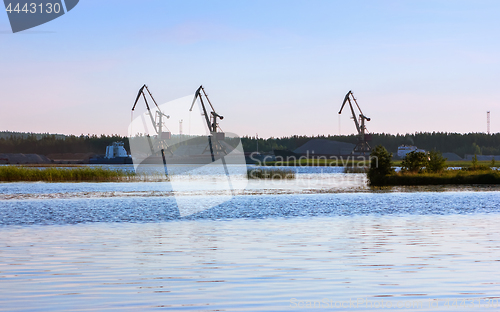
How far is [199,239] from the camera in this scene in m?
15.8

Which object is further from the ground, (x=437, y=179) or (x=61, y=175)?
(x=61, y=175)

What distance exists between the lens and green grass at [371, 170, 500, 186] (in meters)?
45.9

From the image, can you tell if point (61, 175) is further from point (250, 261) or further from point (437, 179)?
point (250, 261)

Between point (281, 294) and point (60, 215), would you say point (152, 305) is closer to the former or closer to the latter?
point (281, 294)

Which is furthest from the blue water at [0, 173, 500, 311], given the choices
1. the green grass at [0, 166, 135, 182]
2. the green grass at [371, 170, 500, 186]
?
the green grass at [0, 166, 135, 182]

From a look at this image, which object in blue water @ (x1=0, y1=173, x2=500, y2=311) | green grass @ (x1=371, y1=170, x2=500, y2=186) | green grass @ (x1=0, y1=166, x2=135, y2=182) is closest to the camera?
blue water @ (x1=0, y1=173, x2=500, y2=311)

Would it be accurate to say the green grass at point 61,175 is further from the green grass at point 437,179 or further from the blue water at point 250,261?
the blue water at point 250,261

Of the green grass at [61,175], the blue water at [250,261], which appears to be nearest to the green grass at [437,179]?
the blue water at [250,261]

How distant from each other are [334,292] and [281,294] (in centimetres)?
96

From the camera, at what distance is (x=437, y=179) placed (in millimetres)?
46406

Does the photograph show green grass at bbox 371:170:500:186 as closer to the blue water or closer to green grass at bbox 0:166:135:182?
the blue water

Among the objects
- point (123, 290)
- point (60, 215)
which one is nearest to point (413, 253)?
point (123, 290)

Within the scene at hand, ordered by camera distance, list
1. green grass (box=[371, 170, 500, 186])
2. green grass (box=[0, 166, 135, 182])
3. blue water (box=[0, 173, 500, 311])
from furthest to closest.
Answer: green grass (box=[0, 166, 135, 182]) < green grass (box=[371, 170, 500, 186]) < blue water (box=[0, 173, 500, 311])

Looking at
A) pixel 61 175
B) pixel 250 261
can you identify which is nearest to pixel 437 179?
pixel 61 175
